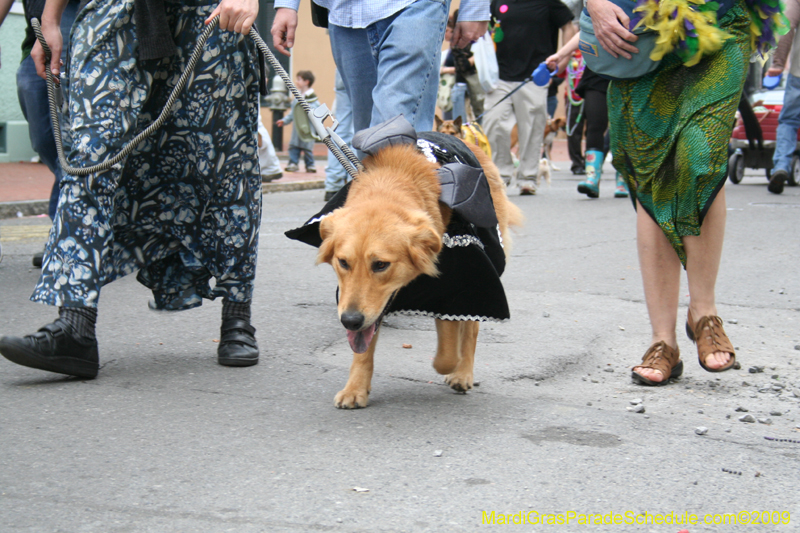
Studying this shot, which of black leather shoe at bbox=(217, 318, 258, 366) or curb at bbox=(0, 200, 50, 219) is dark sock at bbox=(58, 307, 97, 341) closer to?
black leather shoe at bbox=(217, 318, 258, 366)

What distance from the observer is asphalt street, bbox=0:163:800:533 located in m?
2.13

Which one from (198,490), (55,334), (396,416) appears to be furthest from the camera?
(55,334)

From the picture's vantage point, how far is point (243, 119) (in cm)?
357

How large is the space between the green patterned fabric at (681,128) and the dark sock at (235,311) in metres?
1.71

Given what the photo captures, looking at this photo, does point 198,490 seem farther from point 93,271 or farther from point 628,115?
point 628,115

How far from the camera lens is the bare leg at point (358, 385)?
9.82 feet

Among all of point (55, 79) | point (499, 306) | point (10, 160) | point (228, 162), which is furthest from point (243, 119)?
point (10, 160)

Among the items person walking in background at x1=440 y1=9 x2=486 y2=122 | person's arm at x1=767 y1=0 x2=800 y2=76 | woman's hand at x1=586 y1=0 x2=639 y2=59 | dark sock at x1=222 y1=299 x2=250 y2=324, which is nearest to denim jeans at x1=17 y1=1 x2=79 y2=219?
dark sock at x1=222 y1=299 x2=250 y2=324

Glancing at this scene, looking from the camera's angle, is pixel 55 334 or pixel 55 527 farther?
pixel 55 334

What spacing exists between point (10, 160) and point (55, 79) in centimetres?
1092

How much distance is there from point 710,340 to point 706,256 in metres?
0.33

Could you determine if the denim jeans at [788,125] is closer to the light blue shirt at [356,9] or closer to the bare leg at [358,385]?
the light blue shirt at [356,9]

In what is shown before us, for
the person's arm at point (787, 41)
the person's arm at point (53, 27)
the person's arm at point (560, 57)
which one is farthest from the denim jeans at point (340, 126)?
the person's arm at point (53, 27)

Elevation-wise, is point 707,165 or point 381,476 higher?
point 707,165
